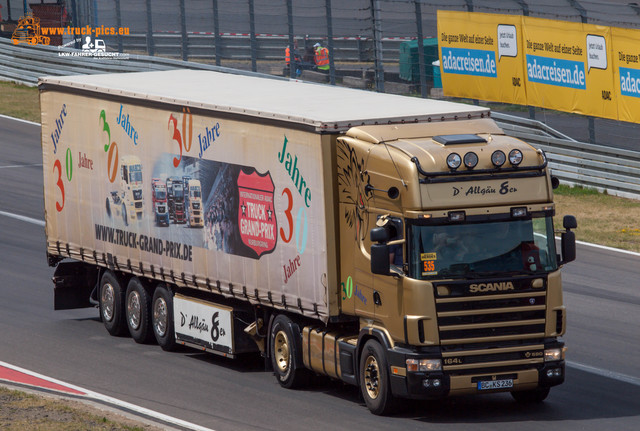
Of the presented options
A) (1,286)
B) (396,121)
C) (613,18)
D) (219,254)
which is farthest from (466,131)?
(613,18)

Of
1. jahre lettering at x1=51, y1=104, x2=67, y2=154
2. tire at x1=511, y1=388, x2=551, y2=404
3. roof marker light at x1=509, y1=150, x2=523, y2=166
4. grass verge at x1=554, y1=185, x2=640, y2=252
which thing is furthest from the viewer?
grass verge at x1=554, y1=185, x2=640, y2=252

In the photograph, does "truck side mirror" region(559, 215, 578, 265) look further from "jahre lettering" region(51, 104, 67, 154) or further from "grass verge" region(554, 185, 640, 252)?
"grass verge" region(554, 185, 640, 252)

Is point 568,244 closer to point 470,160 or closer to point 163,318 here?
point 470,160

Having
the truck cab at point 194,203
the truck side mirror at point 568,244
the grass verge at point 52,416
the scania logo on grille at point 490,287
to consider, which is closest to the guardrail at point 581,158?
the truck cab at point 194,203

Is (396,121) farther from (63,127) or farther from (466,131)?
(63,127)

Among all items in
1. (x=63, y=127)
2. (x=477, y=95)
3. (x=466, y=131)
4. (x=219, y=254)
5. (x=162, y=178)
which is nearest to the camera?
(x=466, y=131)

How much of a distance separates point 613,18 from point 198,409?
54.9ft

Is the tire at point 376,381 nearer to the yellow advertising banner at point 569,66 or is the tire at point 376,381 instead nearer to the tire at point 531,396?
the tire at point 531,396

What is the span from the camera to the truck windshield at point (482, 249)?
12.9m

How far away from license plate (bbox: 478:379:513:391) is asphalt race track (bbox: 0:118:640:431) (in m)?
0.41

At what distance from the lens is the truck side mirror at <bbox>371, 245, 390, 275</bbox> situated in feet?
42.0

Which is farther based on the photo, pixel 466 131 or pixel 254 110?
pixel 254 110

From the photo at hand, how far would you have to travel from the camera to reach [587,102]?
27.7 m

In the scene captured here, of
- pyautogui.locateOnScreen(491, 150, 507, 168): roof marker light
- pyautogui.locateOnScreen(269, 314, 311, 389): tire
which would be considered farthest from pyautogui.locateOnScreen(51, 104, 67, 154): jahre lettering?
pyautogui.locateOnScreen(491, 150, 507, 168): roof marker light
